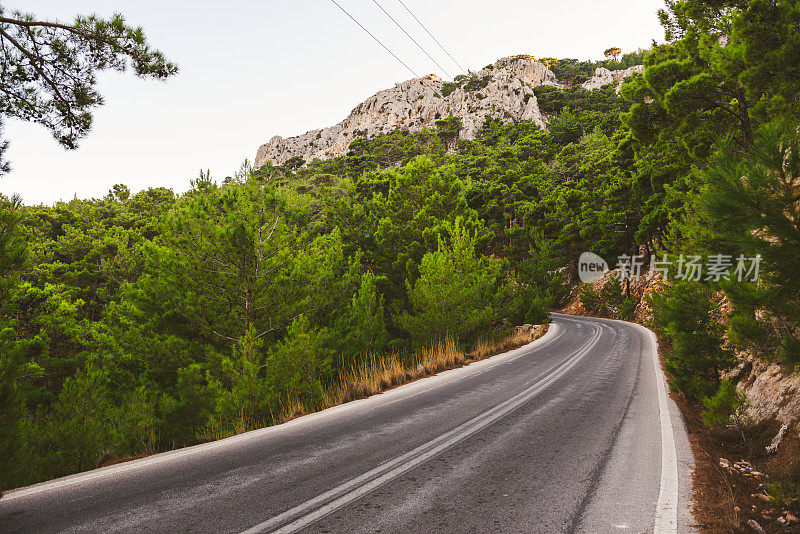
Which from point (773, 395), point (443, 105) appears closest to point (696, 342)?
point (773, 395)

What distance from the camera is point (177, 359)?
7.90 metres

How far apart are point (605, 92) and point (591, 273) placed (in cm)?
6139

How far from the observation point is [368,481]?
3.48 metres

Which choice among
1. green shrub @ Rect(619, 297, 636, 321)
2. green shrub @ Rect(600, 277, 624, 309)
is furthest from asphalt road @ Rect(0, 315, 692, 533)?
green shrub @ Rect(600, 277, 624, 309)

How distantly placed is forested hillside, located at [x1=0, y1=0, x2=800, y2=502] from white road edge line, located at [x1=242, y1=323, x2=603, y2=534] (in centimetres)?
295

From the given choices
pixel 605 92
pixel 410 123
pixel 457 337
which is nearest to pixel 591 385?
pixel 457 337

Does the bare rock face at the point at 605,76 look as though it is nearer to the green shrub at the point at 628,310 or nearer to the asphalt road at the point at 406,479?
the green shrub at the point at 628,310

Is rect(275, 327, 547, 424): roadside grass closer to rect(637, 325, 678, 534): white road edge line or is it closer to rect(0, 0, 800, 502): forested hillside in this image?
rect(0, 0, 800, 502): forested hillside

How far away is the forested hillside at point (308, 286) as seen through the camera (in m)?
3.51

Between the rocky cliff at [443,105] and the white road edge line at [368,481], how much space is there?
82.6 metres

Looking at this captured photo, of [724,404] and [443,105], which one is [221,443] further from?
[443,105]

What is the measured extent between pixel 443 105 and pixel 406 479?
401ft

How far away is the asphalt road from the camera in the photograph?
2.81m

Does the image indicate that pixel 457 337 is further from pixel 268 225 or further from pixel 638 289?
pixel 638 289
